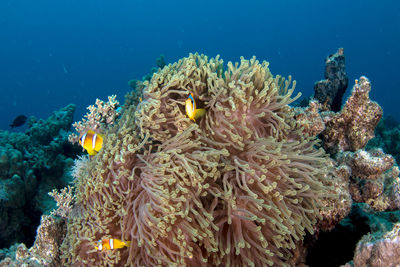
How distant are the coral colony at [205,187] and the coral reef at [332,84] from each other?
1.76m

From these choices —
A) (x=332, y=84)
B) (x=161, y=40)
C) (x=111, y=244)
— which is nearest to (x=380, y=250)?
(x=111, y=244)

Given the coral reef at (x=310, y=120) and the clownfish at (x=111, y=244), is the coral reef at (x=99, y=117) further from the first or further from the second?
→ the coral reef at (x=310, y=120)

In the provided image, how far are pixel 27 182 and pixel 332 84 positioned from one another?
637 centimetres

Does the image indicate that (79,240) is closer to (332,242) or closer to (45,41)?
(332,242)

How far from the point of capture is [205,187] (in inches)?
Answer: 94.5

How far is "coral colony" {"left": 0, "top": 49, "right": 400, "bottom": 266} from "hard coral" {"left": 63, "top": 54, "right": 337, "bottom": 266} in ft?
0.04

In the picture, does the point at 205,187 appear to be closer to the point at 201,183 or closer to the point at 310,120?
the point at 201,183

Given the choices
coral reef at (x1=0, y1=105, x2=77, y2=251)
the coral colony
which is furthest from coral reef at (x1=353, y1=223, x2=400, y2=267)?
coral reef at (x1=0, y1=105, x2=77, y2=251)

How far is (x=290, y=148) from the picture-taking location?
277 centimetres

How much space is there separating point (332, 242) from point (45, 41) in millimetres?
119053

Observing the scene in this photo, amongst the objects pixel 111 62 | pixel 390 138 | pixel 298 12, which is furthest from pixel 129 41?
pixel 390 138

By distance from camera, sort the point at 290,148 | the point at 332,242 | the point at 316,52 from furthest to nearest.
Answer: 1. the point at 316,52
2. the point at 332,242
3. the point at 290,148

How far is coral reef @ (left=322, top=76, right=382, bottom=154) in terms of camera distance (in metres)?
3.93

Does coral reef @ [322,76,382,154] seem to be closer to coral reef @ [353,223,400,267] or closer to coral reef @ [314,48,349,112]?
coral reef @ [314,48,349,112]
